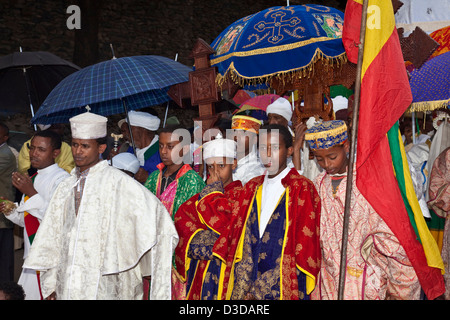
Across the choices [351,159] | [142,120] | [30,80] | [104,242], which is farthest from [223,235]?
[30,80]

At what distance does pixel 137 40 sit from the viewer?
15016mm

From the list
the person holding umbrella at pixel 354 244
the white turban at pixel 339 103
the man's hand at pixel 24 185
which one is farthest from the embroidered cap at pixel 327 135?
the white turban at pixel 339 103

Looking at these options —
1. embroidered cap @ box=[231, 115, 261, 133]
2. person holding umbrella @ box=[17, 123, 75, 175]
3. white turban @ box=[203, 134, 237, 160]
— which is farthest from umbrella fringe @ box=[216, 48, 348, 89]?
person holding umbrella @ box=[17, 123, 75, 175]

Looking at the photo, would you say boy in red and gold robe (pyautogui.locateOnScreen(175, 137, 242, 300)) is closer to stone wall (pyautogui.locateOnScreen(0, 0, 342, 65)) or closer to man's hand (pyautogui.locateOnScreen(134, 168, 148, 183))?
man's hand (pyautogui.locateOnScreen(134, 168, 148, 183))

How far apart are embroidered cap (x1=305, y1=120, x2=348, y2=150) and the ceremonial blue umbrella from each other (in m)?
1.08

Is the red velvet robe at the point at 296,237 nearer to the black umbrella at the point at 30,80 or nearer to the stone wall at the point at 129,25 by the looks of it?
the black umbrella at the point at 30,80

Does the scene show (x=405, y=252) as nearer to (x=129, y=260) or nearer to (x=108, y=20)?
(x=129, y=260)

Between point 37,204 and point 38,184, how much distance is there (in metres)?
0.33

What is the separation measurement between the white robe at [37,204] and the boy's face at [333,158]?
2205 mm

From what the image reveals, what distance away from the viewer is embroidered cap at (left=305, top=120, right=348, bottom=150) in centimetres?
351

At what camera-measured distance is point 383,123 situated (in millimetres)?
3385

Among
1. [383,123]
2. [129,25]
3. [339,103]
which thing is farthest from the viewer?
[129,25]

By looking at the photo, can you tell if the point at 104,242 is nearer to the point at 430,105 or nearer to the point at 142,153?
the point at 142,153

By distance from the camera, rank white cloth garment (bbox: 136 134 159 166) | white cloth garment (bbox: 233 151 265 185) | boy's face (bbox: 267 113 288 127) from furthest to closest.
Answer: white cloth garment (bbox: 136 134 159 166) → boy's face (bbox: 267 113 288 127) → white cloth garment (bbox: 233 151 265 185)
